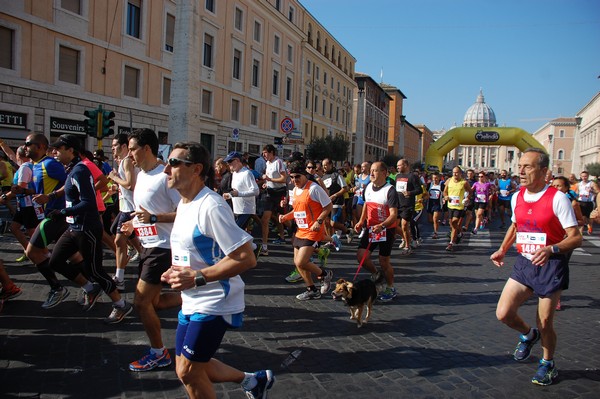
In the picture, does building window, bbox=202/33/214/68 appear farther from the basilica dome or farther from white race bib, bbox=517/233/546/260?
the basilica dome

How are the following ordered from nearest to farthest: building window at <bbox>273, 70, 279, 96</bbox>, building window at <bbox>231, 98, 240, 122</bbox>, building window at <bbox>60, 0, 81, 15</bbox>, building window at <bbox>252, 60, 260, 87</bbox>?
building window at <bbox>60, 0, 81, 15</bbox> → building window at <bbox>231, 98, 240, 122</bbox> → building window at <bbox>252, 60, 260, 87</bbox> → building window at <bbox>273, 70, 279, 96</bbox>

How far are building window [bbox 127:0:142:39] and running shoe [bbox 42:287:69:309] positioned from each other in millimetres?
20398

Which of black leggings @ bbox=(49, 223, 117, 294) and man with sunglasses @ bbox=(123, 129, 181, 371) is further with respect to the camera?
black leggings @ bbox=(49, 223, 117, 294)

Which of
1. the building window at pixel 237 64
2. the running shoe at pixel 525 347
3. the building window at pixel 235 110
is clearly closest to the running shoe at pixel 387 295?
the running shoe at pixel 525 347

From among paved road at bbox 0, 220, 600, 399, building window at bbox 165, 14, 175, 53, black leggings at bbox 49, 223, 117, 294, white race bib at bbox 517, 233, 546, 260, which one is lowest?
paved road at bbox 0, 220, 600, 399

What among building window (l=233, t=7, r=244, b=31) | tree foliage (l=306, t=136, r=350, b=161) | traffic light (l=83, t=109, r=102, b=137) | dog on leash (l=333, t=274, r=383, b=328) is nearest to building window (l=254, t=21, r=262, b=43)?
building window (l=233, t=7, r=244, b=31)

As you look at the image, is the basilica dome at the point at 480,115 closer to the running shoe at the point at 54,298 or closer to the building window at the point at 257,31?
the building window at the point at 257,31

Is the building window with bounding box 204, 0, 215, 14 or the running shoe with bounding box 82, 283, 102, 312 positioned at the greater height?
the building window with bounding box 204, 0, 215, 14

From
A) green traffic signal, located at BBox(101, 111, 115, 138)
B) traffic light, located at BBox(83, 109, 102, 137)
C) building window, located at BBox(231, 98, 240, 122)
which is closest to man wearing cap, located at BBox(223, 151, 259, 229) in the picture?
green traffic signal, located at BBox(101, 111, 115, 138)

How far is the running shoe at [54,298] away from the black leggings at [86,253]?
1.86 ft

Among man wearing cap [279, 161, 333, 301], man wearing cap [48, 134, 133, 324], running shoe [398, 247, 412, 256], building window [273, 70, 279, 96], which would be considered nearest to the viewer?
→ man wearing cap [48, 134, 133, 324]

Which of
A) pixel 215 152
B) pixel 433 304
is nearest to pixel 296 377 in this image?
pixel 433 304

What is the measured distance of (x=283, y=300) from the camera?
20.7ft

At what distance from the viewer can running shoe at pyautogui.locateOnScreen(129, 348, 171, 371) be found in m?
3.91
